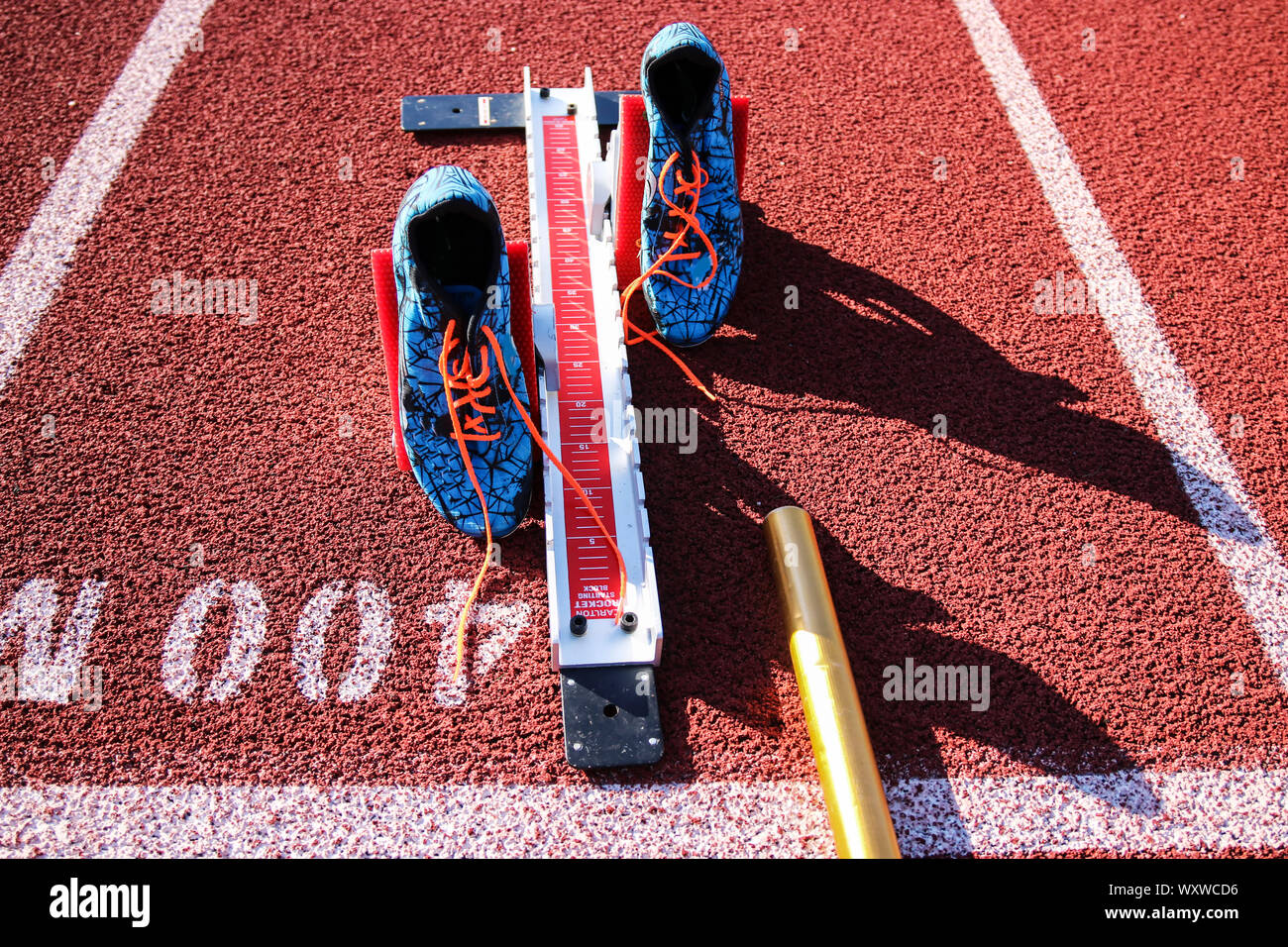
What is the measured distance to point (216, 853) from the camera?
2.39 metres

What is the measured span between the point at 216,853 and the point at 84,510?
1.28 meters

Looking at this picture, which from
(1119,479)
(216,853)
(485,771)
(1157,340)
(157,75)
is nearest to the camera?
(216,853)

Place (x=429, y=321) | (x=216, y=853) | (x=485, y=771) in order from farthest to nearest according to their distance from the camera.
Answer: (x=429, y=321) < (x=485, y=771) < (x=216, y=853)

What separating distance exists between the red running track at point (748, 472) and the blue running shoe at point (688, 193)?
0.72 feet

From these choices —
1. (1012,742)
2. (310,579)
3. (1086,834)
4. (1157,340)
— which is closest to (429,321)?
(310,579)

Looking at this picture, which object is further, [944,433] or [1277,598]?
[944,433]

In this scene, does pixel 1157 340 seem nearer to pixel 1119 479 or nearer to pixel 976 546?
pixel 1119 479

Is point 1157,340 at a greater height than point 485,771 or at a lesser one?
greater

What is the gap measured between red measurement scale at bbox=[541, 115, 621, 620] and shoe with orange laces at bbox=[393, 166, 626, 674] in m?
0.08

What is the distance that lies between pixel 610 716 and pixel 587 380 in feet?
3.91

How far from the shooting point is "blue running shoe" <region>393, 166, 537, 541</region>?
2705 millimetres

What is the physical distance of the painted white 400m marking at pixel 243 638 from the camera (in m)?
2.67

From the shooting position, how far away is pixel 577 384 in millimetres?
3207

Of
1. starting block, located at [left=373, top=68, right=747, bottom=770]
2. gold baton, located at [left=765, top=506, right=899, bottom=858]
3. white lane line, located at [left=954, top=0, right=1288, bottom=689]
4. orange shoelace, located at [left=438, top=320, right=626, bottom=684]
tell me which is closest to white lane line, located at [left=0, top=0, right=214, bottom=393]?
starting block, located at [left=373, top=68, right=747, bottom=770]
